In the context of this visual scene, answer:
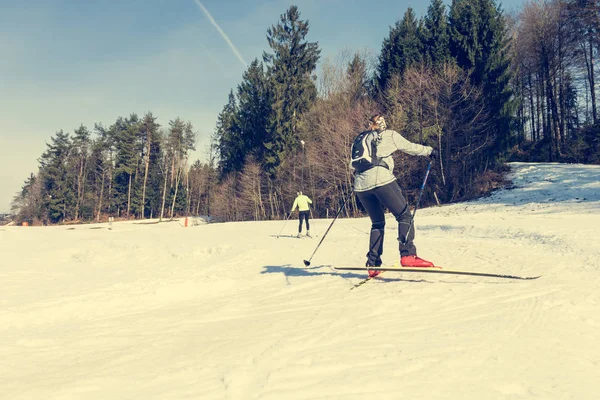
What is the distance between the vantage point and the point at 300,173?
37.3 metres

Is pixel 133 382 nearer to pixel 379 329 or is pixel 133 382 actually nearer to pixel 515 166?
pixel 379 329

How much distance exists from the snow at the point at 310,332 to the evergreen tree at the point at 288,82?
3079 centimetres

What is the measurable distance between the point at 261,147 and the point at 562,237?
3359cm

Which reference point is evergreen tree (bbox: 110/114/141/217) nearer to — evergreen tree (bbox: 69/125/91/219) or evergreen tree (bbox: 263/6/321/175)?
evergreen tree (bbox: 69/125/91/219)

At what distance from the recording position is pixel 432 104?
26.5 meters

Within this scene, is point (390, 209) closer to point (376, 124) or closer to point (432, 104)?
point (376, 124)

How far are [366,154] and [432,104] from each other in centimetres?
2347

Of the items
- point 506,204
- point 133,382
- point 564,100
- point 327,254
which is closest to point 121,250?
point 327,254

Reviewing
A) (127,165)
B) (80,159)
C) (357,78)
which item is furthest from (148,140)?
(357,78)

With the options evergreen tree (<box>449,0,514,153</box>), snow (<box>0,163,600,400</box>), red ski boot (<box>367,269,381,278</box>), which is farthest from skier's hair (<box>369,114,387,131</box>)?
evergreen tree (<box>449,0,514,153</box>)

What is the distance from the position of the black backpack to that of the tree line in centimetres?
2149

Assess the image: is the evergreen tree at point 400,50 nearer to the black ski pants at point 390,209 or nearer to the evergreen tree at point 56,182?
the black ski pants at point 390,209

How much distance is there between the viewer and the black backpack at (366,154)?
5.36 metres

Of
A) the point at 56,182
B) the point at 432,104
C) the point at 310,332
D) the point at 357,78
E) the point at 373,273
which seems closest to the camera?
the point at 310,332
